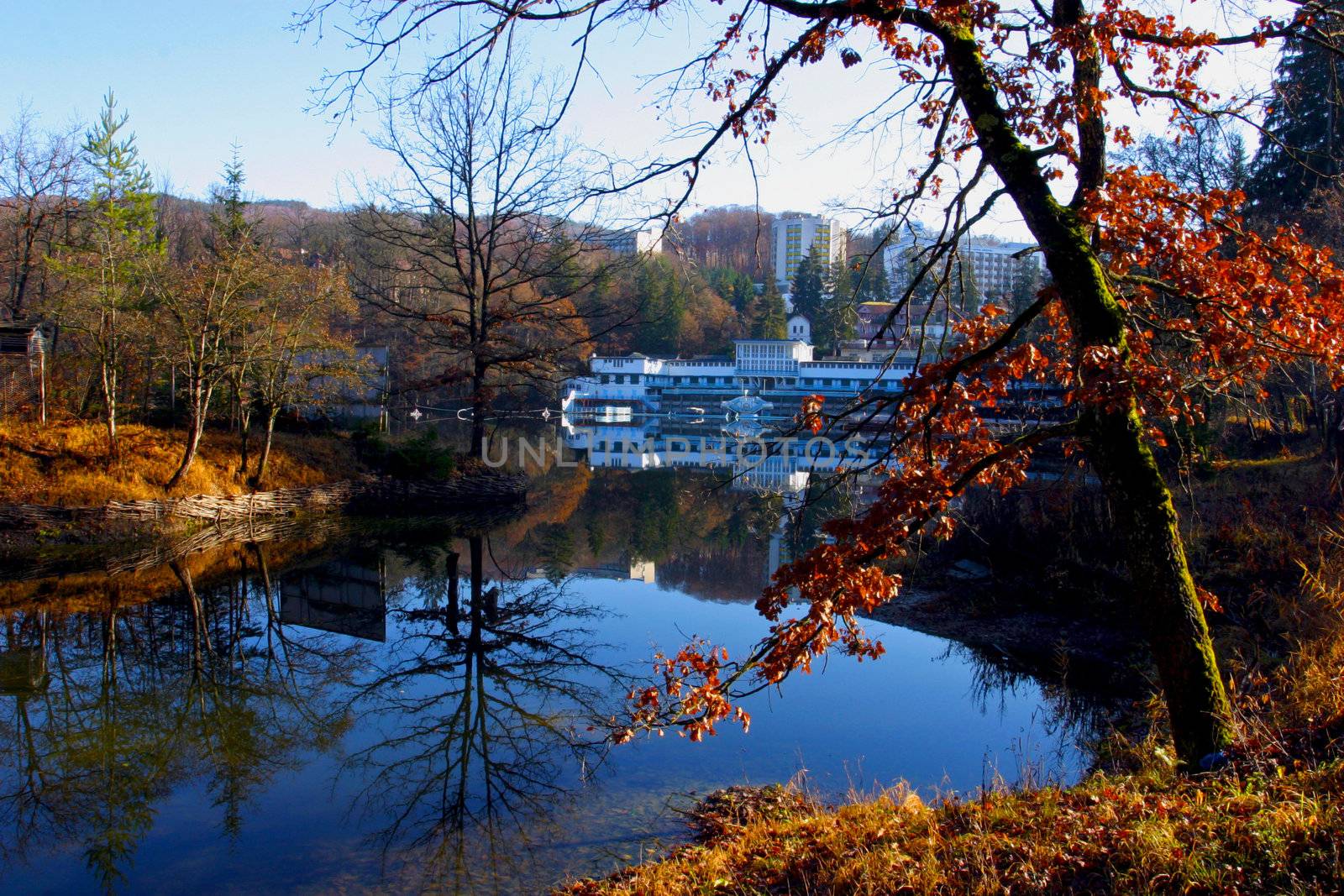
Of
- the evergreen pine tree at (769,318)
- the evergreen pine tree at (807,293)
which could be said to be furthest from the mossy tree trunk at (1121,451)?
the evergreen pine tree at (807,293)

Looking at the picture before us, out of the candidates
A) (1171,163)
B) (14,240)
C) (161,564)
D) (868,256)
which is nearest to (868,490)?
(1171,163)

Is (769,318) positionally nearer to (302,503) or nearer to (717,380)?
(717,380)

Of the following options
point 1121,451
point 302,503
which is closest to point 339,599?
point 302,503

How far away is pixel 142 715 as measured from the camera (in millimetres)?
7102

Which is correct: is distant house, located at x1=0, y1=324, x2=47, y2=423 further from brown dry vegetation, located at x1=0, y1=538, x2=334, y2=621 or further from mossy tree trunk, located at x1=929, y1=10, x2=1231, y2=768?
mossy tree trunk, located at x1=929, y1=10, x2=1231, y2=768

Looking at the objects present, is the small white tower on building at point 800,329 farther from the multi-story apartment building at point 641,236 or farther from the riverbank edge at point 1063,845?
the riverbank edge at point 1063,845

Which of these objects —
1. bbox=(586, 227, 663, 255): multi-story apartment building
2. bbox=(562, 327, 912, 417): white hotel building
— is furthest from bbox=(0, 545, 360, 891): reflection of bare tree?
bbox=(562, 327, 912, 417): white hotel building

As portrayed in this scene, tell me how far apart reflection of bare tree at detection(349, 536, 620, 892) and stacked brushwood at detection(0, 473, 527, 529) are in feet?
19.2

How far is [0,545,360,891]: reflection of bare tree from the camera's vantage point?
18.0 feet

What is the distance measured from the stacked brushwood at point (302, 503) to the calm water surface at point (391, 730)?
204cm

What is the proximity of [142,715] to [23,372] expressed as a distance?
1360 centimetres

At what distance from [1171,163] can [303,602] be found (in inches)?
776

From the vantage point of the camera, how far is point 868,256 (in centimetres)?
484

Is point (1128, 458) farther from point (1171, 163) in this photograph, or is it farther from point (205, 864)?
point (1171, 163)
